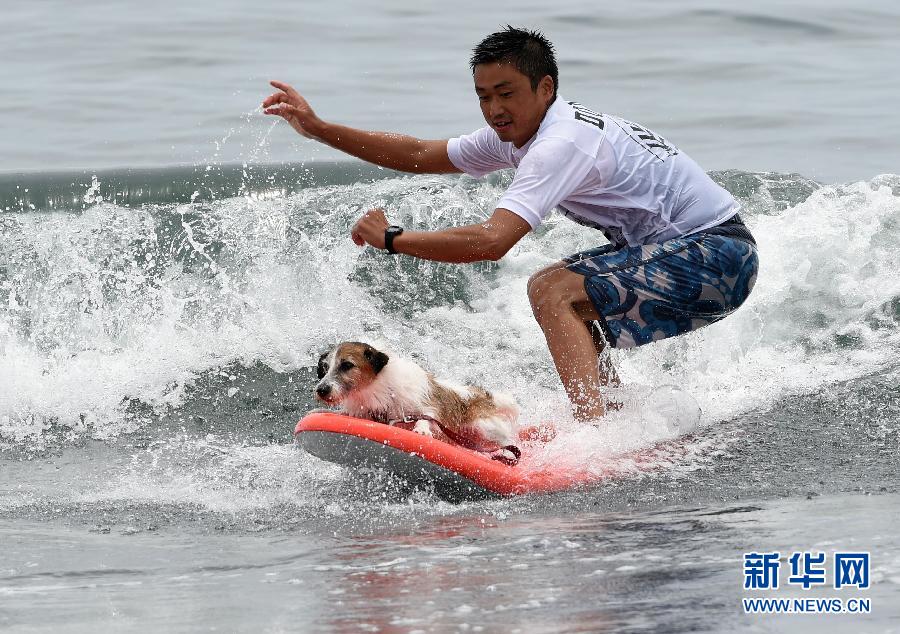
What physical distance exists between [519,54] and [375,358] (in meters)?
1.55

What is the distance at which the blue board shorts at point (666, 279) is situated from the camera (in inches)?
253

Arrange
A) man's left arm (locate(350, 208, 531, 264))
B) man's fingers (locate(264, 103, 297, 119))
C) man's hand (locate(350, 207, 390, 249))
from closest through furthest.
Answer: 1. man's hand (locate(350, 207, 390, 249))
2. man's left arm (locate(350, 208, 531, 264))
3. man's fingers (locate(264, 103, 297, 119))

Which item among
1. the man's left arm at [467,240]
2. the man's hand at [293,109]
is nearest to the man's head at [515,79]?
the man's left arm at [467,240]

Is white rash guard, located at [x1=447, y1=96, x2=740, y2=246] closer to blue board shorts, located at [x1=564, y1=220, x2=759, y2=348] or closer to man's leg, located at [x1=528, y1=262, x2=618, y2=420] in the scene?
blue board shorts, located at [x1=564, y1=220, x2=759, y2=348]

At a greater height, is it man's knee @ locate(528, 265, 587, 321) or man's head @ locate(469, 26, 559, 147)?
man's head @ locate(469, 26, 559, 147)

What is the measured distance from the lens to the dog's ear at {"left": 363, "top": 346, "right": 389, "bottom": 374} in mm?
6266

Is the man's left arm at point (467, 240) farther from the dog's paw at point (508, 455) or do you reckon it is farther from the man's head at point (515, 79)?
the dog's paw at point (508, 455)

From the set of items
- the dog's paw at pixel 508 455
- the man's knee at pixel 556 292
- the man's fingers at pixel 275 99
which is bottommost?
the dog's paw at pixel 508 455

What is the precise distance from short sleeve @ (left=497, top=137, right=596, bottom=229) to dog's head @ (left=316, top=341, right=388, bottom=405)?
99cm

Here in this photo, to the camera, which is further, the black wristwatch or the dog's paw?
the dog's paw

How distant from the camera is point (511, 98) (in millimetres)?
6020

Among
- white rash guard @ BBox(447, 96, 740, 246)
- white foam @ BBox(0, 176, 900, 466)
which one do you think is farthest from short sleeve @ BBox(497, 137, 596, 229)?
white foam @ BBox(0, 176, 900, 466)

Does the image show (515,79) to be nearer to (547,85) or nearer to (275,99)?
(547,85)

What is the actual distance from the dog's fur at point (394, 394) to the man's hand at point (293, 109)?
1.18 metres
